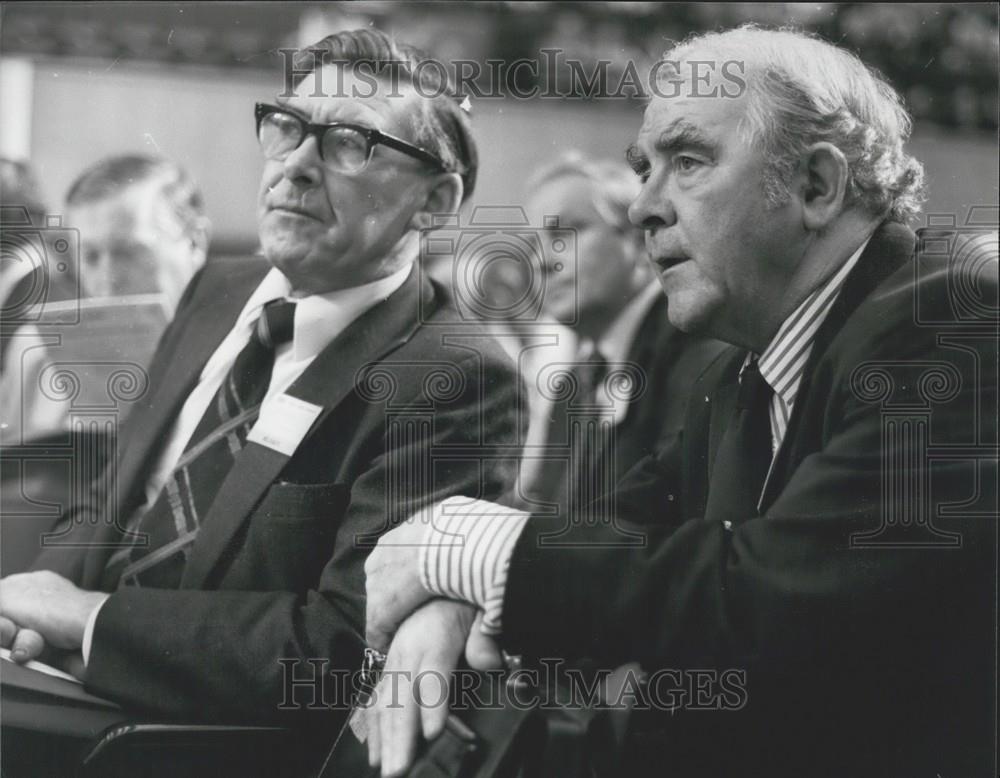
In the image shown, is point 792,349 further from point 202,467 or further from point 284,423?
point 202,467

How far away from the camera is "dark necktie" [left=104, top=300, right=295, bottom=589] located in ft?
5.58

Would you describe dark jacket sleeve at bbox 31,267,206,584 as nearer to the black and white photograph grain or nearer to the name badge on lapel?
the black and white photograph grain

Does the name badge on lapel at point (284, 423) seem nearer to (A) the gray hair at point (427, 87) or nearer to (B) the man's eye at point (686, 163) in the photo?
(A) the gray hair at point (427, 87)

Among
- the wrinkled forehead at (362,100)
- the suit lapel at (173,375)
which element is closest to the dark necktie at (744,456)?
the wrinkled forehead at (362,100)

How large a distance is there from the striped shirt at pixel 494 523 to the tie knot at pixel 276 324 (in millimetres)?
392

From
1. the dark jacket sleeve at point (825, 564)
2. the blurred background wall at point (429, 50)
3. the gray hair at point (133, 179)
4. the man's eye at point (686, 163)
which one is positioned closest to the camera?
the dark jacket sleeve at point (825, 564)

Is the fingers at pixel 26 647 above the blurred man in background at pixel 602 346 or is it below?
below

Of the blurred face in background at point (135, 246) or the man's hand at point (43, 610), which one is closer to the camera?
the man's hand at point (43, 610)

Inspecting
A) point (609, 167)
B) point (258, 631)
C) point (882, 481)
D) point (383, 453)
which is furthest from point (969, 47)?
point (258, 631)

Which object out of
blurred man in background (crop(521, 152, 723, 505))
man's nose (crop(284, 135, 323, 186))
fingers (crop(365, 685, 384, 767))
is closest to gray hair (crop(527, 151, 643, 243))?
blurred man in background (crop(521, 152, 723, 505))

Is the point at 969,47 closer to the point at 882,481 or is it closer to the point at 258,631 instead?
the point at 882,481

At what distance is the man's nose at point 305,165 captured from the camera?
166 centimetres

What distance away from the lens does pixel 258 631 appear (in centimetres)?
159

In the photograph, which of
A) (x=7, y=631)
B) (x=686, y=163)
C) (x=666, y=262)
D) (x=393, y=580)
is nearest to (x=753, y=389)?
(x=666, y=262)
